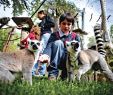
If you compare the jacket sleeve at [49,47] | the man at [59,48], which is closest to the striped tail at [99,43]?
the man at [59,48]

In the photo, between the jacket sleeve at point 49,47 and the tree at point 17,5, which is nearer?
the jacket sleeve at point 49,47

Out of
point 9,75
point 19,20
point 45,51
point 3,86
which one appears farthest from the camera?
point 19,20

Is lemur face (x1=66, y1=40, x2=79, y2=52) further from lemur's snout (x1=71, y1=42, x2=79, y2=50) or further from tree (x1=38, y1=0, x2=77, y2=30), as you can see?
tree (x1=38, y1=0, x2=77, y2=30)

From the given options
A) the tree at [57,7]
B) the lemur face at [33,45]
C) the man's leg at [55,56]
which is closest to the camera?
the lemur face at [33,45]

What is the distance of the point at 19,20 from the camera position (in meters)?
8.81

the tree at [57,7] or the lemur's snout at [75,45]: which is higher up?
the tree at [57,7]

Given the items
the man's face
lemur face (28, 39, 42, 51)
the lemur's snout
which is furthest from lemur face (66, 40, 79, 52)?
lemur face (28, 39, 42, 51)

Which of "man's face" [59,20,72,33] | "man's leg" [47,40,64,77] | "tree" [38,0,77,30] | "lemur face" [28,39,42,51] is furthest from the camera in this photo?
"tree" [38,0,77,30]

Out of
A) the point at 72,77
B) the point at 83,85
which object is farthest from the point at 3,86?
the point at 72,77

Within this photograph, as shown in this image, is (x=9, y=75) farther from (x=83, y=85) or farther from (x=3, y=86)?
A: (x=83, y=85)

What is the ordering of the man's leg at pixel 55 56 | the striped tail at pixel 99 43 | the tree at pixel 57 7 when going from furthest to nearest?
1. the tree at pixel 57 7
2. the striped tail at pixel 99 43
3. the man's leg at pixel 55 56

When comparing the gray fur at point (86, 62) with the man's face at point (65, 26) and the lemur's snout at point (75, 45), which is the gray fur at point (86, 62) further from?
the man's face at point (65, 26)

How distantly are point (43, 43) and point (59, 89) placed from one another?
2.13 metres

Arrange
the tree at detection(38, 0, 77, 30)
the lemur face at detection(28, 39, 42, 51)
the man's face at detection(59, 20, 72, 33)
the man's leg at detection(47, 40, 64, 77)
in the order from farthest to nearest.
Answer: the tree at detection(38, 0, 77, 30), the man's face at detection(59, 20, 72, 33), the man's leg at detection(47, 40, 64, 77), the lemur face at detection(28, 39, 42, 51)
